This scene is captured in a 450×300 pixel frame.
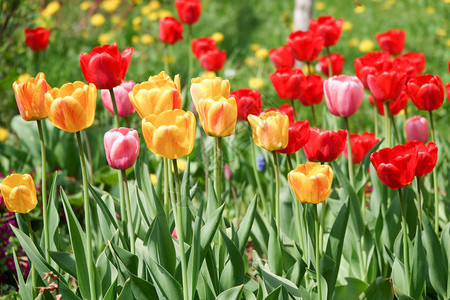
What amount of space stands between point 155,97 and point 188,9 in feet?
5.21

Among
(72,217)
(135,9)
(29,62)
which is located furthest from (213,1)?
(72,217)

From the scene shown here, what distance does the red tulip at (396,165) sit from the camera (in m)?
1.39

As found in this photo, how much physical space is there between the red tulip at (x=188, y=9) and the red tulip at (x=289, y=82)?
972 millimetres

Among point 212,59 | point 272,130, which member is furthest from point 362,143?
point 212,59

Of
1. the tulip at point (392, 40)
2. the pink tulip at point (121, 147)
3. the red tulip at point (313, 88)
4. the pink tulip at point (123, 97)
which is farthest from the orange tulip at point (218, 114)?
the tulip at point (392, 40)

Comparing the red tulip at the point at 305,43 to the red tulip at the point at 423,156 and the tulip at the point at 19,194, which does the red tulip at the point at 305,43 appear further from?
the tulip at the point at 19,194

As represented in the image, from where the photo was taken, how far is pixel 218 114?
4.27ft

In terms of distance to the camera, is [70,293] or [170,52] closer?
[70,293]

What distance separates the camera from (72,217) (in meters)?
1.46

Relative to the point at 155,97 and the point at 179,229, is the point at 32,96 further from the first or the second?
the point at 179,229

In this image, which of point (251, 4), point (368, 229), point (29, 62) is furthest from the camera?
point (251, 4)

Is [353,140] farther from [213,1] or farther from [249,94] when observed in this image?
[213,1]

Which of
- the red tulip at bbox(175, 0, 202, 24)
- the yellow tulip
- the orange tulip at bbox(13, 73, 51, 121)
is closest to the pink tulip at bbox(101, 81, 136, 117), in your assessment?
the orange tulip at bbox(13, 73, 51, 121)

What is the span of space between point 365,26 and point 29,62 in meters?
3.52
